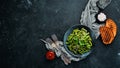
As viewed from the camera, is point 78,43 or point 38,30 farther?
point 38,30

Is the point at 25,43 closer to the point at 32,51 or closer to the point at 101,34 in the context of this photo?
the point at 32,51

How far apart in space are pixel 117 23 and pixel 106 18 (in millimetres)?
208

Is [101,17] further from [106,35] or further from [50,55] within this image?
[50,55]

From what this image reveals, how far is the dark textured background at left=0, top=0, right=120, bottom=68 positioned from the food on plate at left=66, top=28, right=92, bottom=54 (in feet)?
0.55

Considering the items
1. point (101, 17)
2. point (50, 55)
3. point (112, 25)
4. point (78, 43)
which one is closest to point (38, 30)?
point (50, 55)

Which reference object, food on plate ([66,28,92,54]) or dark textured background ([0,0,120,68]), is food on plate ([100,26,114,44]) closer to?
dark textured background ([0,0,120,68])

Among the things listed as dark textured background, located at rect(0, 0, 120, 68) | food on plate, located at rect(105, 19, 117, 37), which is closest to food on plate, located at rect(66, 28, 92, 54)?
dark textured background, located at rect(0, 0, 120, 68)

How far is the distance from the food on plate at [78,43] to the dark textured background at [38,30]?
0.55 feet

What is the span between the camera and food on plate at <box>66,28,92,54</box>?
475 cm

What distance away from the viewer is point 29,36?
16.1 feet

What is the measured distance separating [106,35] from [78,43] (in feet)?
Answer: 1.54

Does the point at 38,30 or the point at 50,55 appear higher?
the point at 38,30

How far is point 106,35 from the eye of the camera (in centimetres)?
482

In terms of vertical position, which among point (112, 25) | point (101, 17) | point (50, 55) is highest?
point (101, 17)
